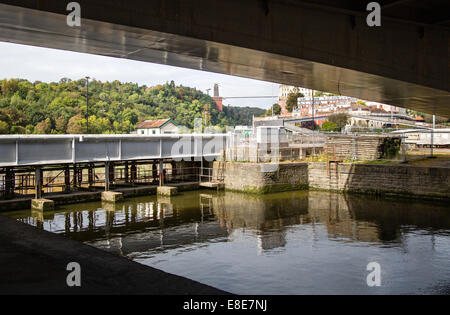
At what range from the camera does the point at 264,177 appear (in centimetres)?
3025

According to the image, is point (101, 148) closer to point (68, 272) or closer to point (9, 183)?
point (9, 183)

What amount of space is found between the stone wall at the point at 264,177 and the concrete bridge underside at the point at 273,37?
17408mm

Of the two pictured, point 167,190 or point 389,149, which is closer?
point 167,190

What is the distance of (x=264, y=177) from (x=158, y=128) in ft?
149

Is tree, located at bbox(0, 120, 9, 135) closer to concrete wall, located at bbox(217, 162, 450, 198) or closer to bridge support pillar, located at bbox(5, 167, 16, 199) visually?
bridge support pillar, located at bbox(5, 167, 16, 199)

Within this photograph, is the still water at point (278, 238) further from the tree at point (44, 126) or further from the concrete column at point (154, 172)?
the tree at point (44, 126)

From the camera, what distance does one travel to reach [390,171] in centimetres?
2825

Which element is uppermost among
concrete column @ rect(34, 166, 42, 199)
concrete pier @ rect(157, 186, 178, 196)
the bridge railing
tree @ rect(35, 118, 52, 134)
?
tree @ rect(35, 118, 52, 134)

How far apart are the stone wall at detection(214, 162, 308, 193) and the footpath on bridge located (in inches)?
895

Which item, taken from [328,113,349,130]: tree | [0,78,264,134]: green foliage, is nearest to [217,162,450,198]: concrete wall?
[0,78,264,134]: green foliage

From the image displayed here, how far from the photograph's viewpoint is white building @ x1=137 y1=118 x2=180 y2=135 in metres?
73.0

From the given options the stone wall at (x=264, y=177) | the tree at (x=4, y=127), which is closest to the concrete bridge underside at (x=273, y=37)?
the stone wall at (x=264, y=177)

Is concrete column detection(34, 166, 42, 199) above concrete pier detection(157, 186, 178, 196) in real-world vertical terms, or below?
above

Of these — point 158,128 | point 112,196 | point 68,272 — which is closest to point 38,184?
point 112,196
